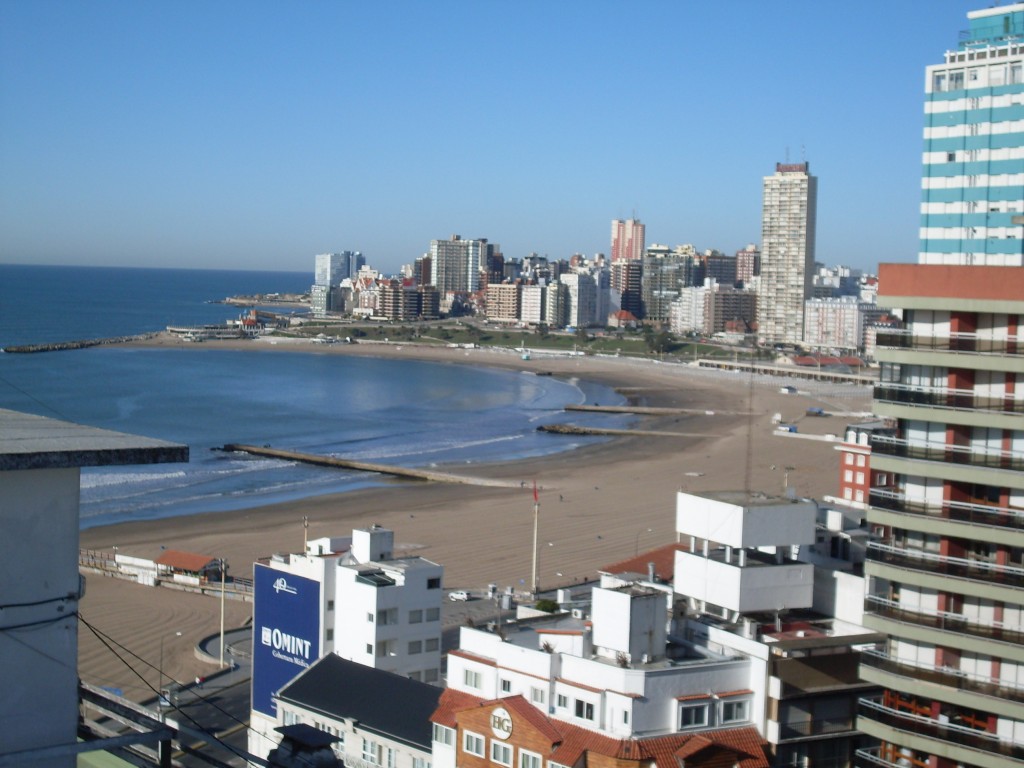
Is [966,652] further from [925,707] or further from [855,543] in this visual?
[855,543]

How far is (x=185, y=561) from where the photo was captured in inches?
778

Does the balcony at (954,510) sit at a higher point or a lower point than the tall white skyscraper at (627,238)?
lower

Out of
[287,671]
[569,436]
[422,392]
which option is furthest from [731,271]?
[287,671]

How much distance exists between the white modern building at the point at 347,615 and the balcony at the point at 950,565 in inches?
217

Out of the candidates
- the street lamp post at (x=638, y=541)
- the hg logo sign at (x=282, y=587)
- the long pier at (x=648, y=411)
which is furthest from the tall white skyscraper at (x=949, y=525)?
the long pier at (x=648, y=411)

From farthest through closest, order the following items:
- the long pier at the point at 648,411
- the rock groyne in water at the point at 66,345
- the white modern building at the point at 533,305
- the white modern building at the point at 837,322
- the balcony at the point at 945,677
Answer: the white modern building at the point at 533,305 < the white modern building at the point at 837,322 < the rock groyne in water at the point at 66,345 < the long pier at the point at 648,411 < the balcony at the point at 945,677

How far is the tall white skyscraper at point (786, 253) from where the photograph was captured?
8694 cm

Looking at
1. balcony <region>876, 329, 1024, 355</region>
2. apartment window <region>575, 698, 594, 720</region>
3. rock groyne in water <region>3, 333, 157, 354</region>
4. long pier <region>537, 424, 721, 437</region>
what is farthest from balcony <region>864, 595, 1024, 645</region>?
rock groyne in water <region>3, 333, 157, 354</region>

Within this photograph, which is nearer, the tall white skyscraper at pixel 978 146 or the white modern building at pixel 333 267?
the tall white skyscraper at pixel 978 146

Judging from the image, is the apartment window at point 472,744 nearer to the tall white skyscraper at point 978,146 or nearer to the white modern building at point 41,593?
the white modern building at point 41,593

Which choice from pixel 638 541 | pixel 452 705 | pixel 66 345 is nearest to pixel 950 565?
pixel 452 705

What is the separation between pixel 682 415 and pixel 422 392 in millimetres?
14656

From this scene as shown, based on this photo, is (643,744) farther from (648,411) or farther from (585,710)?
(648,411)

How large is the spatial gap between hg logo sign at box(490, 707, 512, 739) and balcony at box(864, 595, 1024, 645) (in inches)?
104
